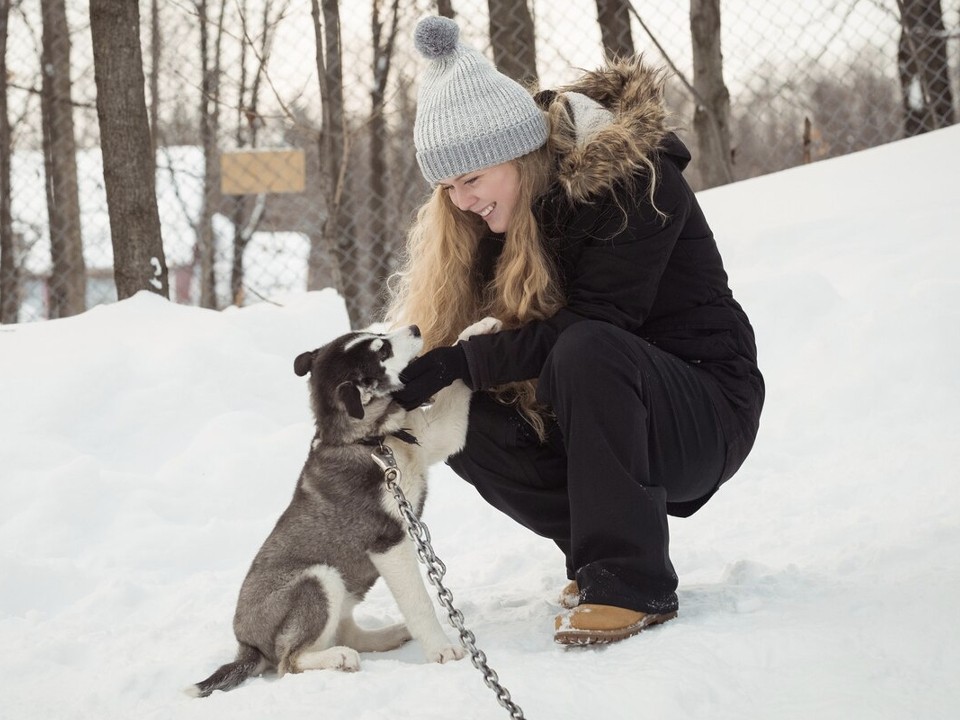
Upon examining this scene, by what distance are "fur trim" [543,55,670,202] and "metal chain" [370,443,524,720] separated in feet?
A: 3.20

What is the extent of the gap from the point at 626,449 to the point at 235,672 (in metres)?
1.26

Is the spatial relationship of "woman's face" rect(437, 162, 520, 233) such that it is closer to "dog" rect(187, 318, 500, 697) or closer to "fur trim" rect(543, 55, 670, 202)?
"fur trim" rect(543, 55, 670, 202)

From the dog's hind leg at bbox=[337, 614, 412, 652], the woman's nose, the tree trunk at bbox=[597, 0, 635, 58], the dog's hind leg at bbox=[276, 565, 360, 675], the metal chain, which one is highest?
the tree trunk at bbox=[597, 0, 635, 58]

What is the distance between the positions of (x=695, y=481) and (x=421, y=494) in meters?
0.86

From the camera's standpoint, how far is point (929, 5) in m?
7.41

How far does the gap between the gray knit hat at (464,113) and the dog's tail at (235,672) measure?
1544 mm

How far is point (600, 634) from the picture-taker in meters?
2.59

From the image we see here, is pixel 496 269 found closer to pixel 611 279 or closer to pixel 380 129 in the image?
pixel 611 279

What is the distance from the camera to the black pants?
2.66m

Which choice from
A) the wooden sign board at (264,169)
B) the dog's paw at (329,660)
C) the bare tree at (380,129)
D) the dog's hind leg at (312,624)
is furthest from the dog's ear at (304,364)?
the bare tree at (380,129)

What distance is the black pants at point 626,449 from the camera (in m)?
2.66

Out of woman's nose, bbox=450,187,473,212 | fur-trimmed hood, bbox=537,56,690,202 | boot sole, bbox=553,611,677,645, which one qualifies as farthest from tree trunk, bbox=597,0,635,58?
boot sole, bbox=553,611,677,645

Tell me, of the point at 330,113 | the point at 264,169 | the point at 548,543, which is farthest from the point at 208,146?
the point at 548,543

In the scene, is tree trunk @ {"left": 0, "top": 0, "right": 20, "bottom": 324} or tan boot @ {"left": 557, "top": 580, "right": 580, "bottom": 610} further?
tree trunk @ {"left": 0, "top": 0, "right": 20, "bottom": 324}
